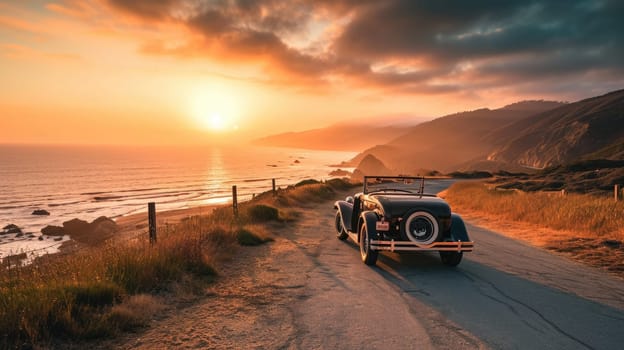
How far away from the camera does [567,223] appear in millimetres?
12352

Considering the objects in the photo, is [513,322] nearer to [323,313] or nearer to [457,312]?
[457,312]

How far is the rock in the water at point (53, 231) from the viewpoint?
1150 inches

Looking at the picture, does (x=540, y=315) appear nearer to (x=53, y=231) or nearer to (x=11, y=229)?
(x=53, y=231)

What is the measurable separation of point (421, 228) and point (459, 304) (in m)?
1.96

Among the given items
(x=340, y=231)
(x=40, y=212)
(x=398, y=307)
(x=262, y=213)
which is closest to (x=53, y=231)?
(x=40, y=212)

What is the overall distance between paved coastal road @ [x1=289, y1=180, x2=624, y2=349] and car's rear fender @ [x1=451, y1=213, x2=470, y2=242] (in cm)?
67

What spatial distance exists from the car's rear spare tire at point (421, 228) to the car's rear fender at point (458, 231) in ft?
2.00

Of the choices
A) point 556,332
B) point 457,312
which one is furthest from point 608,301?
point 457,312

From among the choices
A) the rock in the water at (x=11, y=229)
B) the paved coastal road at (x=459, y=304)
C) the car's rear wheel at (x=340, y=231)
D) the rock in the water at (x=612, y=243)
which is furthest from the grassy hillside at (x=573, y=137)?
the rock in the water at (x=11, y=229)

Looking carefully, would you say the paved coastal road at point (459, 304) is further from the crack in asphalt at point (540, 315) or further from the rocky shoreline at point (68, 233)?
the rocky shoreline at point (68, 233)

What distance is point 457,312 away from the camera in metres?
5.03

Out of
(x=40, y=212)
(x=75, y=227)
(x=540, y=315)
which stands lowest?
(x=75, y=227)

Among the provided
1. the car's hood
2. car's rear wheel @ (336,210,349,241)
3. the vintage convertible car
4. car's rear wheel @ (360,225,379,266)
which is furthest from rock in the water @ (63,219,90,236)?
the car's hood

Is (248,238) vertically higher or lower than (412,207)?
lower
